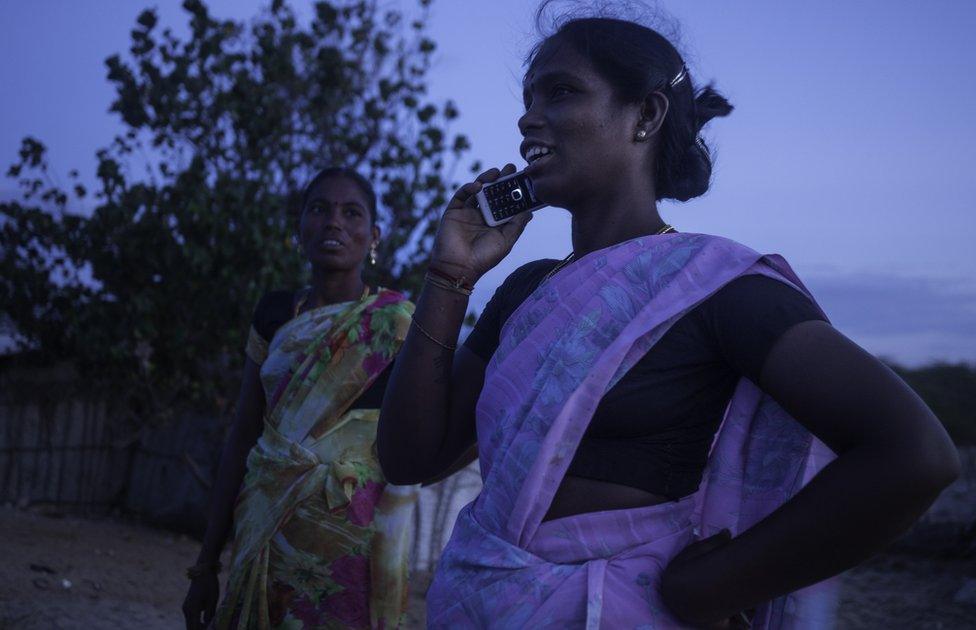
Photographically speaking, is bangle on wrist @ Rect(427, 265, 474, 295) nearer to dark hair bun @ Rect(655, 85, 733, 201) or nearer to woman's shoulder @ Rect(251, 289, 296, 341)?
dark hair bun @ Rect(655, 85, 733, 201)

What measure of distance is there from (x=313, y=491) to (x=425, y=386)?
147cm

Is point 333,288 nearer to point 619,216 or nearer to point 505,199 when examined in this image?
point 505,199

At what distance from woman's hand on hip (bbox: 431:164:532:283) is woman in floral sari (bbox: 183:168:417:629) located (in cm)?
152

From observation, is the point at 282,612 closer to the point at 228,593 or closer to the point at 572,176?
the point at 228,593

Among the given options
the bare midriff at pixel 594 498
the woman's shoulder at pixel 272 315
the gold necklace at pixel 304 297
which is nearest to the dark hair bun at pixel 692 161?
the bare midriff at pixel 594 498

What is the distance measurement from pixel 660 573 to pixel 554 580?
18 cm

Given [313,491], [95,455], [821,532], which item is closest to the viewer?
[821,532]

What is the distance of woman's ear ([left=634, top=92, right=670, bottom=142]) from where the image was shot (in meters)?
1.90

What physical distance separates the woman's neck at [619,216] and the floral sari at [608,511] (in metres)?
0.14

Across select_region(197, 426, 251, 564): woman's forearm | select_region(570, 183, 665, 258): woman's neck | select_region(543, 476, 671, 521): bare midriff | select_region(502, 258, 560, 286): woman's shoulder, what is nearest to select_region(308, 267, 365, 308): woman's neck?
select_region(197, 426, 251, 564): woman's forearm

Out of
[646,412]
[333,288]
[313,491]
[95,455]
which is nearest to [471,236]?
[646,412]

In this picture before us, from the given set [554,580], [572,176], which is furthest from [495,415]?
[572,176]

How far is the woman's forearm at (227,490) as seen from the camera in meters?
3.61

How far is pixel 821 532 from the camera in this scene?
1402 mm
